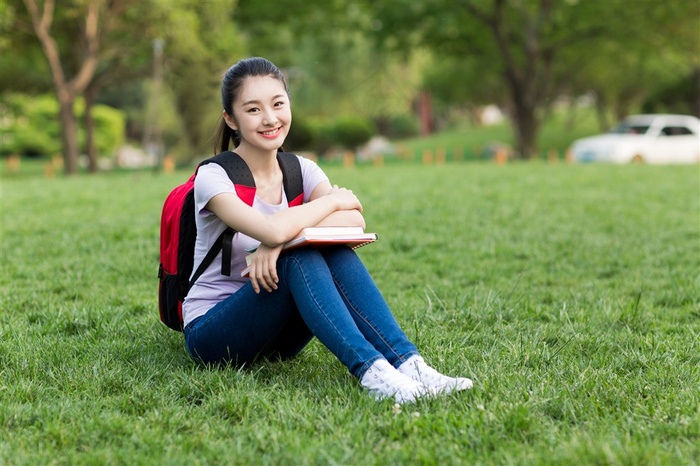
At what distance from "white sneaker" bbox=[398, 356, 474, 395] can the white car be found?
21491mm

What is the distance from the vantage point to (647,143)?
24359 mm

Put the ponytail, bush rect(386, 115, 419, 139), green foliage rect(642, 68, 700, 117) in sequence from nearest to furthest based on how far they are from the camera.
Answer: the ponytail → green foliage rect(642, 68, 700, 117) → bush rect(386, 115, 419, 139)

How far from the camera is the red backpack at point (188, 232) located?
3.48m

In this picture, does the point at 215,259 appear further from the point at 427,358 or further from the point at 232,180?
the point at 427,358

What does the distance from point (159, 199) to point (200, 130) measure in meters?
21.4

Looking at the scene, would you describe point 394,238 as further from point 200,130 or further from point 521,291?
point 200,130

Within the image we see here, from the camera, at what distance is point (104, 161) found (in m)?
41.2

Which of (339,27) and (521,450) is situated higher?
(339,27)

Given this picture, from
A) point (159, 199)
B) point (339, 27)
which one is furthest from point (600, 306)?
point (339, 27)

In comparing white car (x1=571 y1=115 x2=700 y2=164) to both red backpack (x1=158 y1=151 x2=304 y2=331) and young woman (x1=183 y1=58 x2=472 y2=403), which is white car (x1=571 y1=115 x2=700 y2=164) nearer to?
red backpack (x1=158 y1=151 x2=304 y2=331)

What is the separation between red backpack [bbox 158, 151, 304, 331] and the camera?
3.48 metres

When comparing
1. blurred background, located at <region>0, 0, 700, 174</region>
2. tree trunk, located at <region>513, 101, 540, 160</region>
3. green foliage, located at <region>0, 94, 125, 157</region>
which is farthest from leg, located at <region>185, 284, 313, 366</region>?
green foliage, located at <region>0, 94, 125, 157</region>

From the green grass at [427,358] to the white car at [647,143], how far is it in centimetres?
1629

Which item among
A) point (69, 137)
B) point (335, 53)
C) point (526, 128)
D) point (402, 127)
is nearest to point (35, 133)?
point (335, 53)
